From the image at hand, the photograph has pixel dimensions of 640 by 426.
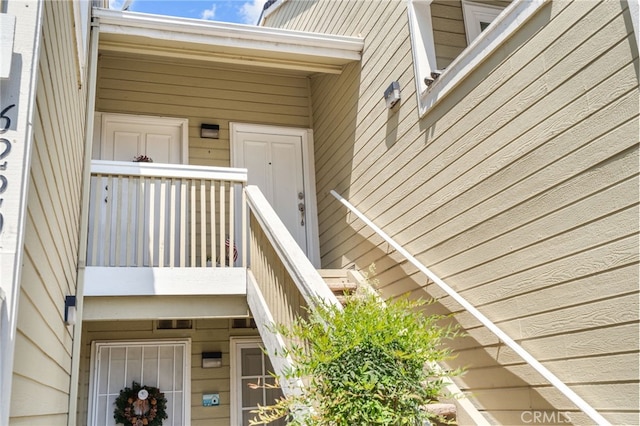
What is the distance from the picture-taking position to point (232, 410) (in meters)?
5.37

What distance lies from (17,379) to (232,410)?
4.06 meters

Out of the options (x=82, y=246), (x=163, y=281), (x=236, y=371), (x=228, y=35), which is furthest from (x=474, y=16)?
(x=236, y=371)

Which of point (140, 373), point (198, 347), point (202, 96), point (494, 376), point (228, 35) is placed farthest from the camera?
point (202, 96)

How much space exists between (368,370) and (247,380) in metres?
3.66

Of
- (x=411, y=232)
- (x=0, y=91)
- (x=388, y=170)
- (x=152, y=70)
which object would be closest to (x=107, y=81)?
(x=152, y=70)

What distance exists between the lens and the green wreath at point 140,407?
16.6 feet

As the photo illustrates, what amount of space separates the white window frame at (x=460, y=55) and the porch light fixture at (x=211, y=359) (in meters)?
3.21

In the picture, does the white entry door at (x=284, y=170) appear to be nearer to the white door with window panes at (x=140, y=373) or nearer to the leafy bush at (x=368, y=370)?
the white door with window panes at (x=140, y=373)

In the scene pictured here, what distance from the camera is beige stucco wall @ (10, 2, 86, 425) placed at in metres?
1.71

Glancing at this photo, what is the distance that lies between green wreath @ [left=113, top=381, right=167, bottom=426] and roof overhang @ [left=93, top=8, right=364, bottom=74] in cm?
316

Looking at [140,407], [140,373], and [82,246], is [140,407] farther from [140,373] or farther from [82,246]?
[82,246]

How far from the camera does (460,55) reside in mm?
3422

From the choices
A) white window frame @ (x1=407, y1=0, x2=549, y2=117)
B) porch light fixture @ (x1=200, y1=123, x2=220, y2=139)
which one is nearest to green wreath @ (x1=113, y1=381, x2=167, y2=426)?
porch light fixture @ (x1=200, y1=123, x2=220, y2=139)

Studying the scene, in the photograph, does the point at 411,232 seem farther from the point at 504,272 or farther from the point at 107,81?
the point at 107,81
